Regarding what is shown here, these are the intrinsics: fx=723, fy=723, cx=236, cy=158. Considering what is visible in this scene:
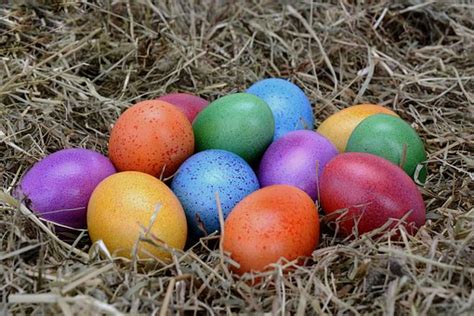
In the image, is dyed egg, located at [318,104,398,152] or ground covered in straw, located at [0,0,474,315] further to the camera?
dyed egg, located at [318,104,398,152]

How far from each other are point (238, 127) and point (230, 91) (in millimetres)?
746

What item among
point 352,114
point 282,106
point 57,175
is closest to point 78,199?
point 57,175

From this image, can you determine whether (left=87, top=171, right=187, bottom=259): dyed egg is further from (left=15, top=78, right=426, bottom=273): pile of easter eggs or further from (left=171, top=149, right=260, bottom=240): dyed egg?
(left=171, top=149, right=260, bottom=240): dyed egg

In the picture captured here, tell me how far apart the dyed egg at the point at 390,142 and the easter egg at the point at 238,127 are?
0.33m

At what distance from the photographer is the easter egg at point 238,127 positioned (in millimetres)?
2609

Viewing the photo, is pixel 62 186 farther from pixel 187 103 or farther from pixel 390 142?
pixel 390 142

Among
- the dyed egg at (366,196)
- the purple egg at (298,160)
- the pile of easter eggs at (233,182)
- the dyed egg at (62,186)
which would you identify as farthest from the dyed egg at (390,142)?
the dyed egg at (62,186)

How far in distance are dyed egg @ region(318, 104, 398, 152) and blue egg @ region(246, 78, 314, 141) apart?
9cm

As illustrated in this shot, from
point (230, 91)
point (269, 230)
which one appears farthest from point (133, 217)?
point (230, 91)

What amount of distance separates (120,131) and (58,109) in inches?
24.0

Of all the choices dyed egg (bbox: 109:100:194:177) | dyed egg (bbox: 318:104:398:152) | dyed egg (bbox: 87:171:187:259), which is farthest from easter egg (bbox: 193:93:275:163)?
dyed egg (bbox: 87:171:187:259)

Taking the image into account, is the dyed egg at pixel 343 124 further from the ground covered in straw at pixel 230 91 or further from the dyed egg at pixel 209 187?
the dyed egg at pixel 209 187

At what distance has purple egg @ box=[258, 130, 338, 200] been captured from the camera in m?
2.50

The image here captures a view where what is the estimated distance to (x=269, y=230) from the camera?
2.11 m
